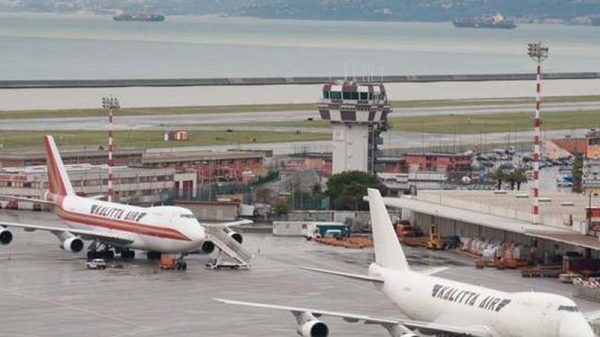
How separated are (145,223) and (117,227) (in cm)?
238

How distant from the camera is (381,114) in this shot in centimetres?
13475

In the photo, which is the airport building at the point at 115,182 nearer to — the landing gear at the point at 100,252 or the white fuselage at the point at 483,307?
the landing gear at the point at 100,252

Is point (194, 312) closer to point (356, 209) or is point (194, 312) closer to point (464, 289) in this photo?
point (464, 289)

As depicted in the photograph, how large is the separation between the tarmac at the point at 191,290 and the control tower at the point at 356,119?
35.6 m

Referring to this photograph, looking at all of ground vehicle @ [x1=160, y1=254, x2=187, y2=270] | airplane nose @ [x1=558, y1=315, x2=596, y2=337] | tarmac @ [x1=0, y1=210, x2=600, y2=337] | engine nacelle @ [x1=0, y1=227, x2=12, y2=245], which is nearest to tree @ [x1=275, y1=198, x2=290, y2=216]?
tarmac @ [x1=0, y1=210, x2=600, y2=337]

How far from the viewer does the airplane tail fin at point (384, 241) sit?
62.6 meters

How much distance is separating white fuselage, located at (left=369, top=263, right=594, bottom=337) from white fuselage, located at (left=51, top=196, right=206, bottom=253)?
2366 cm

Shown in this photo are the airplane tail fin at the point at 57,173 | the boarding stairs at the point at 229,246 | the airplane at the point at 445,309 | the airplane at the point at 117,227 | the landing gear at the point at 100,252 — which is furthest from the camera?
the airplane tail fin at the point at 57,173

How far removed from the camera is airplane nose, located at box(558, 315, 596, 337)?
5166 cm

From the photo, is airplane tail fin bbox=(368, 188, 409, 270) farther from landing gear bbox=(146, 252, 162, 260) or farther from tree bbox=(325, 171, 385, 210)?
tree bbox=(325, 171, 385, 210)

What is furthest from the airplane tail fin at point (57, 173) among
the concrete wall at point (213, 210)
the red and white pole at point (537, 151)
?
the red and white pole at point (537, 151)

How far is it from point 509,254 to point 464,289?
3172 cm

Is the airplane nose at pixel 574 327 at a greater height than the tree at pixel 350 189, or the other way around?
the tree at pixel 350 189

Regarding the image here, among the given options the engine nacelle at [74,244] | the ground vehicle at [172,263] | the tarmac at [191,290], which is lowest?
the tarmac at [191,290]
